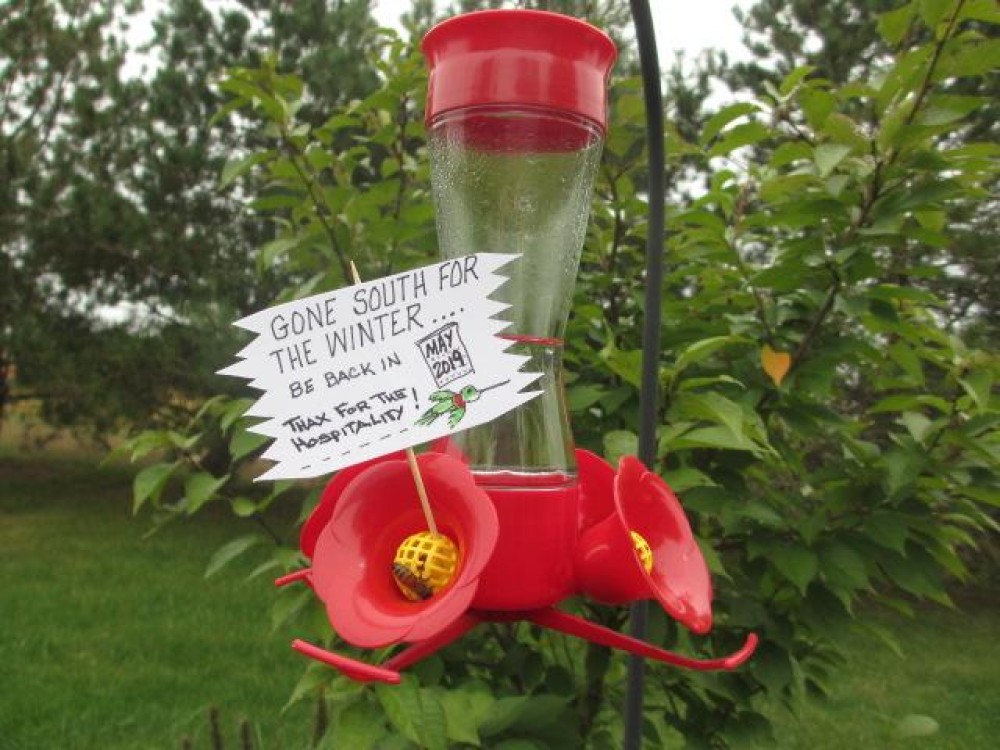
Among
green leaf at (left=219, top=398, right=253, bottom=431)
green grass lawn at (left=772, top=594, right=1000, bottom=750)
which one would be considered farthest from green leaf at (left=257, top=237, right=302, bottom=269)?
green grass lawn at (left=772, top=594, right=1000, bottom=750)

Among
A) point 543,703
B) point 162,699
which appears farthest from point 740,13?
Answer: point 543,703

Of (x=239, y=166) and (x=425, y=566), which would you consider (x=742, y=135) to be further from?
(x=425, y=566)

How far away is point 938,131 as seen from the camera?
1.30 meters

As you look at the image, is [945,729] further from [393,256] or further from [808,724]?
[393,256]

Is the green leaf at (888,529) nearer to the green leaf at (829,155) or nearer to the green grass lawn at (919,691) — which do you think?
the green leaf at (829,155)

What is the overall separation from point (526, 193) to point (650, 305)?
240mm

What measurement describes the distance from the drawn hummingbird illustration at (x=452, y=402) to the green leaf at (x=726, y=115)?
939 mm

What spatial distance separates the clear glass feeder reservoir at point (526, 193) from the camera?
781 millimetres

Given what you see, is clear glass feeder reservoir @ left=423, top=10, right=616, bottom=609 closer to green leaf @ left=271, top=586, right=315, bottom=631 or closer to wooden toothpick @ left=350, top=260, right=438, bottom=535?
wooden toothpick @ left=350, top=260, right=438, bottom=535

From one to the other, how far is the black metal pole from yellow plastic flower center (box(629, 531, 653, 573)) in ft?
0.33

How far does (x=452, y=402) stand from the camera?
28.8 inches

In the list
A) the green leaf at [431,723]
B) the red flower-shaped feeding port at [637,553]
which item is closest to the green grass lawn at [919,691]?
the green leaf at [431,723]

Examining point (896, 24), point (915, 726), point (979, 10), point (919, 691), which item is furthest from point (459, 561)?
point (919, 691)

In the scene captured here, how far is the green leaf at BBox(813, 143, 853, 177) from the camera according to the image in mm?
1251
